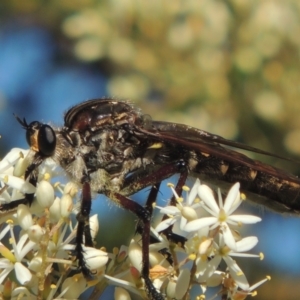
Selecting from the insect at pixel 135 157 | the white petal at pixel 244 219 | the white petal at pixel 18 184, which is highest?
the insect at pixel 135 157

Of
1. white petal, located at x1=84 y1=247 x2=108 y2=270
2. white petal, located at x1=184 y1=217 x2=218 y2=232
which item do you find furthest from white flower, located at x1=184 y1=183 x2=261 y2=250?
white petal, located at x1=84 y1=247 x2=108 y2=270

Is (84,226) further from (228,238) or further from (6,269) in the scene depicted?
(228,238)

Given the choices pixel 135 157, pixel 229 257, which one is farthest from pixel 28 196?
pixel 229 257

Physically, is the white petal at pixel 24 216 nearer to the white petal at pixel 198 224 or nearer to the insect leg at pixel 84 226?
the insect leg at pixel 84 226

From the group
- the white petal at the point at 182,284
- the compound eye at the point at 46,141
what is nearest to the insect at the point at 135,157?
the compound eye at the point at 46,141

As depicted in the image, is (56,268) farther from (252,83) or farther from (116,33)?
(116,33)

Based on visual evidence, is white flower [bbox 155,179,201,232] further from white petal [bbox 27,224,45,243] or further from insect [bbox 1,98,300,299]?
white petal [bbox 27,224,45,243]

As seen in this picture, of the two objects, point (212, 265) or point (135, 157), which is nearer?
point (212, 265)
